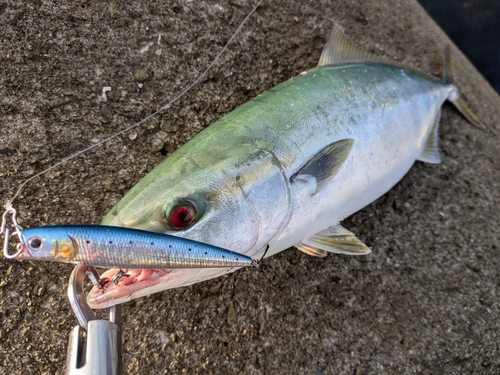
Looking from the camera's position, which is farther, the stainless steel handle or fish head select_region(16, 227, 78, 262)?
the stainless steel handle

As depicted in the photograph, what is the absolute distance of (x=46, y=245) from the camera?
88 cm

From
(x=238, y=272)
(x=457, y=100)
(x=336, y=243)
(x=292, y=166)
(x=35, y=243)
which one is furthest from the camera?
(x=457, y=100)

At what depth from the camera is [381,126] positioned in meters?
1.65

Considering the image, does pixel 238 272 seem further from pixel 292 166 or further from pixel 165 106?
pixel 165 106

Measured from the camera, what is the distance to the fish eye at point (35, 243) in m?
0.87

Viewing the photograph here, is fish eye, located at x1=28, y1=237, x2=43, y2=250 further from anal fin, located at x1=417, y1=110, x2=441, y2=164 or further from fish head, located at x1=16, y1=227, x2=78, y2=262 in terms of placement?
anal fin, located at x1=417, y1=110, x2=441, y2=164

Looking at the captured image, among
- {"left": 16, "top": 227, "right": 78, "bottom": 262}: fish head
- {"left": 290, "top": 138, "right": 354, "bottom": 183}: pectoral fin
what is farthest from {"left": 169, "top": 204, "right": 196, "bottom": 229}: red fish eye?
{"left": 290, "top": 138, "right": 354, "bottom": 183}: pectoral fin

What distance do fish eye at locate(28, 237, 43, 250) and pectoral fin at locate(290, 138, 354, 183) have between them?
2.83ft

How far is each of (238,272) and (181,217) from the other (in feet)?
2.20

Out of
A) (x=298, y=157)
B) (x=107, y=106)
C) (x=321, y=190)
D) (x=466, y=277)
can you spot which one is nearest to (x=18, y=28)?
(x=107, y=106)

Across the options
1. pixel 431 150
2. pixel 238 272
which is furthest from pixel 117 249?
pixel 431 150

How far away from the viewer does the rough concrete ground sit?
60.8 inches

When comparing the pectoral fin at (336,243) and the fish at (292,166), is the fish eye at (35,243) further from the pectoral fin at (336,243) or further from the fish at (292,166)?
the pectoral fin at (336,243)

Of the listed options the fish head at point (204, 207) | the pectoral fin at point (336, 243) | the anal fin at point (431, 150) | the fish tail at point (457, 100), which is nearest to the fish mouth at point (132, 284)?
the fish head at point (204, 207)
